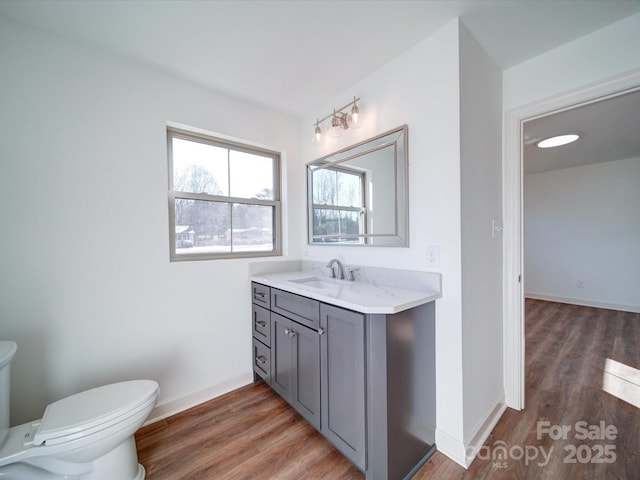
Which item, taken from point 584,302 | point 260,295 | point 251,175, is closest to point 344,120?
point 251,175

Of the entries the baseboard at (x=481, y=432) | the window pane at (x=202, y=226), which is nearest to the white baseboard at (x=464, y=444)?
the baseboard at (x=481, y=432)

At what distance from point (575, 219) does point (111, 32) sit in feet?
21.1

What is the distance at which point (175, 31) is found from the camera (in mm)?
1445

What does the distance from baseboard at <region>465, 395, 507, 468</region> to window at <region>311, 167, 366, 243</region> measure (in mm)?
1348

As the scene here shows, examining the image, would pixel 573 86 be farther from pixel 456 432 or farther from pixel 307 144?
pixel 456 432

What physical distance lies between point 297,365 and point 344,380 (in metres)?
0.43

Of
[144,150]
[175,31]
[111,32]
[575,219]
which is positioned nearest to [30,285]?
[144,150]

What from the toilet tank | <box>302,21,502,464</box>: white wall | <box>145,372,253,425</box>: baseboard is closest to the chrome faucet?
<box>302,21,502,464</box>: white wall

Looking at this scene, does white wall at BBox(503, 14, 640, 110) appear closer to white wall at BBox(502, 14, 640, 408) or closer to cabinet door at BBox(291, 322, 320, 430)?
white wall at BBox(502, 14, 640, 408)

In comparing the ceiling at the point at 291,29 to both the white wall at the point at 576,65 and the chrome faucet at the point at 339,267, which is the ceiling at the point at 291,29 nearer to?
the white wall at the point at 576,65

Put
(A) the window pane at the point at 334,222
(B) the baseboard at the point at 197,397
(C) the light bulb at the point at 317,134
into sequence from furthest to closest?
(C) the light bulb at the point at 317,134
(A) the window pane at the point at 334,222
(B) the baseboard at the point at 197,397

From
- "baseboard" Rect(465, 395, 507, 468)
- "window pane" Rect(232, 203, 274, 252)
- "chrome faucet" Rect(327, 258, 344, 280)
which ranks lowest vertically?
"baseboard" Rect(465, 395, 507, 468)

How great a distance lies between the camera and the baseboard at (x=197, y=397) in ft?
5.80

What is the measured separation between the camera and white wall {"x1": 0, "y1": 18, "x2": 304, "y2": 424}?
1.37m
